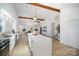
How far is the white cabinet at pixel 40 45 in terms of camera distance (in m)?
2.29

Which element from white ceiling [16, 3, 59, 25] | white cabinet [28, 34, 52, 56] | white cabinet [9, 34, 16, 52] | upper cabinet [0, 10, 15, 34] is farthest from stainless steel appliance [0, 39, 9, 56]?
white ceiling [16, 3, 59, 25]

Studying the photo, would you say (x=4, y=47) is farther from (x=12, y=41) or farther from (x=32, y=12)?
(x=32, y=12)

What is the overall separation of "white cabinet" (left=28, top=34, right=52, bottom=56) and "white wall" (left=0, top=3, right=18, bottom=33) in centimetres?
43

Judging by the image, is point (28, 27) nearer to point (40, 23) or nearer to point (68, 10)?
point (40, 23)

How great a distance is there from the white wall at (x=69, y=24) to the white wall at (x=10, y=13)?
3.19ft

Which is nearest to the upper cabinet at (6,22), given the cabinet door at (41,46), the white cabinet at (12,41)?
the white cabinet at (12,41)

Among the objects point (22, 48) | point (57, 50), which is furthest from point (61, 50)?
point (22, 48)

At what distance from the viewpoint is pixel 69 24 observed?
2.21 m

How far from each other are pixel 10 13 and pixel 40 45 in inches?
36.5

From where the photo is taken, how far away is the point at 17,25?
2314mm

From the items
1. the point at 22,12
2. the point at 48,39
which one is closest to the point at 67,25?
the point at 48,39

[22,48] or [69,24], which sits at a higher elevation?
[69,24]

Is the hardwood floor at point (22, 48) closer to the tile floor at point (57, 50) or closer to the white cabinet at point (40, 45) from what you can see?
the tile floor at point (57, 50)

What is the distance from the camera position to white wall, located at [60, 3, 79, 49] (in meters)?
2.20
